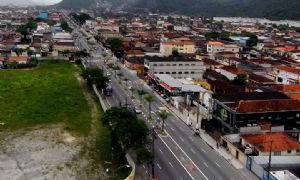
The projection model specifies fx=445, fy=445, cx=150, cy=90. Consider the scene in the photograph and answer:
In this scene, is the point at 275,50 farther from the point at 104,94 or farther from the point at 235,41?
the point at 104,94

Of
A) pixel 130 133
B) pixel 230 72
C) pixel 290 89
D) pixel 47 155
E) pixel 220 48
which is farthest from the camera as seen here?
pixel 220 48

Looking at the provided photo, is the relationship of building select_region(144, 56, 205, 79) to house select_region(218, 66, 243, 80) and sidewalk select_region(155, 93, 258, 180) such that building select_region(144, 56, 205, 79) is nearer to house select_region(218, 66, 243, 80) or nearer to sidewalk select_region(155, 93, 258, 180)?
house select_region(218, 66, 243, 80)

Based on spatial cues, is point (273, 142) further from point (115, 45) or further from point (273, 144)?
point (115, 45)

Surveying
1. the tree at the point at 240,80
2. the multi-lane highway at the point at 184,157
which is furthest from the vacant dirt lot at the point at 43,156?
the tree at the point at 240,80

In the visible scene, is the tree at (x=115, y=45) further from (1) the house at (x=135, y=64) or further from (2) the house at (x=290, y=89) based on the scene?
(2) the house at (x=290, y=89)

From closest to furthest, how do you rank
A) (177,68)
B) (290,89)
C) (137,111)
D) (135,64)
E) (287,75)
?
1. (137,111)
2. (290,89)
3. (287,75)
4. (177,68)
5. (135,64)

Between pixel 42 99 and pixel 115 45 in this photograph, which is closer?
pixel 42 99

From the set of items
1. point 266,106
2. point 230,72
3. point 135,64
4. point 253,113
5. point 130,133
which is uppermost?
point 266,106

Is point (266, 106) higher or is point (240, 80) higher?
point (266, 106)

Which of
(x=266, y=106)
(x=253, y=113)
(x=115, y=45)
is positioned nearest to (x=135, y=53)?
(x=115, y=45)
